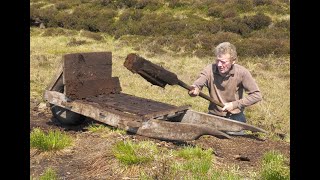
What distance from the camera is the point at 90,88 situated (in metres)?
7.97

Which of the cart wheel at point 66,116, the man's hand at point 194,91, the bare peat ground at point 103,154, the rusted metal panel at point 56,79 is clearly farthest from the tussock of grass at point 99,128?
the man's hand at point 194,91

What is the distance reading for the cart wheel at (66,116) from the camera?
8156 millimetres

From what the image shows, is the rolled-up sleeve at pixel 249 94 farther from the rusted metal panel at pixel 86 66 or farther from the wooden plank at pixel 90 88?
the rusted metal panel at pixel 86 66

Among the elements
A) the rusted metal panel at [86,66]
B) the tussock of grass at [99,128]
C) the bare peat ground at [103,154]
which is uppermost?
the rusted metal panel at [86,66]

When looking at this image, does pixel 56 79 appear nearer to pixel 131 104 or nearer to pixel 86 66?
pixel 86 66

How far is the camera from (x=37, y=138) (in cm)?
626

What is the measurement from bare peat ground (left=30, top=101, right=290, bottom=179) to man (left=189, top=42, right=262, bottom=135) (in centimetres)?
62

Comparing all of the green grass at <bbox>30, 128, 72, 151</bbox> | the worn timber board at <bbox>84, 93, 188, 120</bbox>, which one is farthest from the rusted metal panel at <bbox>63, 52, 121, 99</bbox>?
the green grass at <bbox>30, 128, 72, 151</bbox>

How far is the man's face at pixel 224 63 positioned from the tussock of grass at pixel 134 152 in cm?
219

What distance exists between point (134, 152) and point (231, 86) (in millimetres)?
2896

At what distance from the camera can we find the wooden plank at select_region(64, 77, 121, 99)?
25.0 feet

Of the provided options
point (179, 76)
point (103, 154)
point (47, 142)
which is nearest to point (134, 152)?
point (103, 154)
